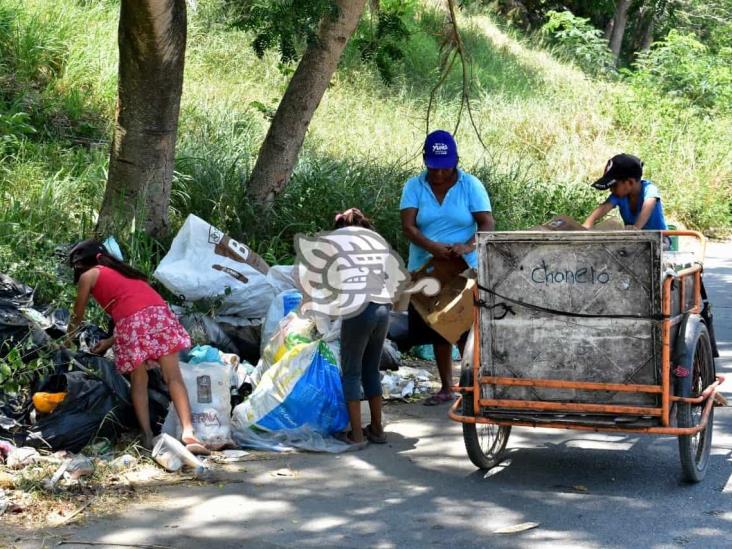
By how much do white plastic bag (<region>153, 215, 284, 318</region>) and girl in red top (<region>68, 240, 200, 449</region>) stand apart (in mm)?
1291

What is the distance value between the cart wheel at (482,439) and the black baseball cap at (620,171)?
70.1 inches

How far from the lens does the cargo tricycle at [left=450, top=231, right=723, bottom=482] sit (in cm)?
530

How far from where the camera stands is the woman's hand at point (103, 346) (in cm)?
639

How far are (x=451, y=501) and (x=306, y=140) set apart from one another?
352 inches

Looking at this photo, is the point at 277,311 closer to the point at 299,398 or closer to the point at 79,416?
the point at 299,398

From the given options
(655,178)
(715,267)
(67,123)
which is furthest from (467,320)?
(655,178)

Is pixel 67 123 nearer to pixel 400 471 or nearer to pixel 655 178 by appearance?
pixel 400 471

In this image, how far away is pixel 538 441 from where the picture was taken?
657 cm

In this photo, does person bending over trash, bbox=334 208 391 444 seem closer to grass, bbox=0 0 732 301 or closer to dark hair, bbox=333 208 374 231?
dark hair, bbox=333 208 374 231

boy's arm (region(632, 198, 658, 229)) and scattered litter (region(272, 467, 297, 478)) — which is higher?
boy's arm (region(632, 198, 658, 229))

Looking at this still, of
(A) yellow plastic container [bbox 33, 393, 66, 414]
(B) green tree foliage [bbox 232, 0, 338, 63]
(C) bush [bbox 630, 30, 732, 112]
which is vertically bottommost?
(A) yellow plastic container [bbox 33, 393, 66, 414]

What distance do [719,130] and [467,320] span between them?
14.6 meters

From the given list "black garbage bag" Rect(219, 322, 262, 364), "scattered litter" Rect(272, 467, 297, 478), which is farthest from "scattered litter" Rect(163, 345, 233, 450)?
"black garbage bag" Rect(219, 322, 262, 364)

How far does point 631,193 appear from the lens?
6805 mm
